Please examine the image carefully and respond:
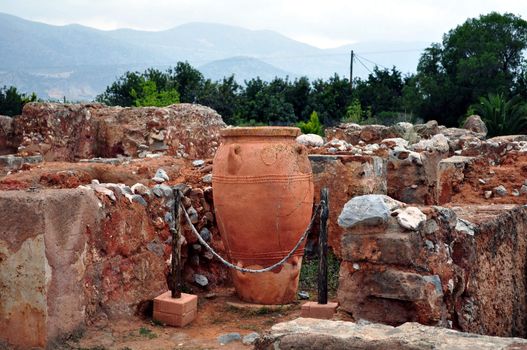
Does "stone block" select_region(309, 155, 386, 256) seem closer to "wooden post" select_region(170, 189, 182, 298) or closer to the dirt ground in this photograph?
the dirt ground

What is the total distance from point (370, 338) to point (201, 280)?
3062 millimetres

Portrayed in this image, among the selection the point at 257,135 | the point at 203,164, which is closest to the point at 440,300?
the point at 257,135

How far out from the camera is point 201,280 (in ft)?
16.0

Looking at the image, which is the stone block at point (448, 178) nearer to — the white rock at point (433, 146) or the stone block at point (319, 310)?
the white rock at point (433, 146)

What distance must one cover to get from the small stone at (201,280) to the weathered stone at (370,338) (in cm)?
278

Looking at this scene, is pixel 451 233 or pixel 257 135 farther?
pixel 257 135

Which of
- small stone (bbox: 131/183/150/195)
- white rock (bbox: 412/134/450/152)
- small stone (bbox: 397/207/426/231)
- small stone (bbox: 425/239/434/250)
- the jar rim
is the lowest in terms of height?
small stone (bbox: 425/239/434/250)

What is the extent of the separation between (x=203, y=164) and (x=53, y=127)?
11.3ft

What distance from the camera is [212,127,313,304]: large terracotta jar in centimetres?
432

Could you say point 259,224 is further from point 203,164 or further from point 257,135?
point 203,164

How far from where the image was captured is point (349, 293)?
3018mm

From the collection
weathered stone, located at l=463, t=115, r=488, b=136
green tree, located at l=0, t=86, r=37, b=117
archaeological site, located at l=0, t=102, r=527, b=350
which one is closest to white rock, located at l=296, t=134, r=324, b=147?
archaeological site, located at l=0, t=102, r=527, b=350

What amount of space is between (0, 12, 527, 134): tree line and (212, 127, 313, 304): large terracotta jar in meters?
18.5

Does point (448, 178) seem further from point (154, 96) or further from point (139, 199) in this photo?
point (154, 96)
